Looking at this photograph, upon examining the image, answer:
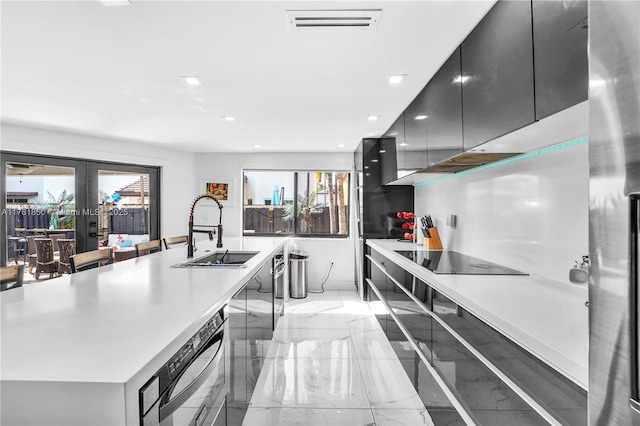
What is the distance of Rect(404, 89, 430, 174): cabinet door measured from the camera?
8.65 ft

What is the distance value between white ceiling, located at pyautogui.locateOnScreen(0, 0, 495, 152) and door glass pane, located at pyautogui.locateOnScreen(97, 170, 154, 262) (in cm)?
131

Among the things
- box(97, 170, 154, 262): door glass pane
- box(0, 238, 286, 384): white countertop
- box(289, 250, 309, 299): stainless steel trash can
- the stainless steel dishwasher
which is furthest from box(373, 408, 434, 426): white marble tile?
box(97, 170, 154, 262): door glass pane

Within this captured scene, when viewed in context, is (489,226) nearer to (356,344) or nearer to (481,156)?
(481,156)

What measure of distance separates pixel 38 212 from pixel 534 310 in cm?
541

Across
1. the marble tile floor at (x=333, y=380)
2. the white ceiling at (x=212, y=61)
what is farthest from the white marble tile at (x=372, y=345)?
the white ceiling at (x=212, y=61)

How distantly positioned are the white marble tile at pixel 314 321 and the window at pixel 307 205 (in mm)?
1933

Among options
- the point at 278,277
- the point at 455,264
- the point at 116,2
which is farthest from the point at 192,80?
the point at 455,264

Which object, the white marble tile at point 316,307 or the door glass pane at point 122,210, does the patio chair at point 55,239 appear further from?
the white marble tile at point 316,307

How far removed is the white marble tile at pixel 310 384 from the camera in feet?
7.21

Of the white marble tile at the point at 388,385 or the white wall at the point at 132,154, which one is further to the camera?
the white wall at the point at 132,154

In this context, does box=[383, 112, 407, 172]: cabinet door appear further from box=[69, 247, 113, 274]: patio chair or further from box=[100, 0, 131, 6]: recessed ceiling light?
box=[69, 247, 113, 274]: patio chair

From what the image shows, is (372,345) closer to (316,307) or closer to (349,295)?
(316,307)

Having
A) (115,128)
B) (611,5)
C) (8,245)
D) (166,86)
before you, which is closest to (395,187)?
(166,86)

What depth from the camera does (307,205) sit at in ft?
19.0
